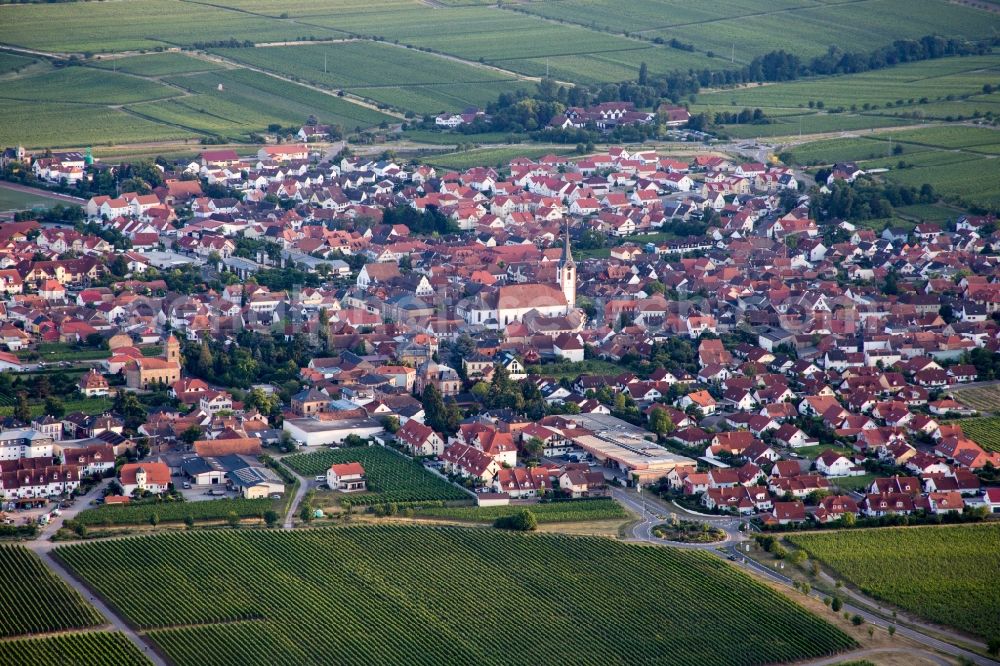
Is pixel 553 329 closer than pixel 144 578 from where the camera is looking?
No

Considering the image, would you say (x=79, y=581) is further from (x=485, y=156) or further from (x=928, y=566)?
(x=485, y=156)

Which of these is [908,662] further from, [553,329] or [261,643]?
[553,329]

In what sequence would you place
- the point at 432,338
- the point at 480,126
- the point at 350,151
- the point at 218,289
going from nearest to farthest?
the point at 432,338
the point at 218,289
the point at 350,151
the point at 480,126

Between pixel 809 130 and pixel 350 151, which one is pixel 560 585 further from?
pixel 809 130

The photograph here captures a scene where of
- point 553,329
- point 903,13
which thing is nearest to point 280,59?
point 903,13

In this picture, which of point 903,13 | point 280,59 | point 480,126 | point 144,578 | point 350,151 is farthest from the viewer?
point 903,13

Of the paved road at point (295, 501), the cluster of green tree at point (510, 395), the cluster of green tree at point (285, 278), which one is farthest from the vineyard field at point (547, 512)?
the cluster of green tree at point (285, 278)

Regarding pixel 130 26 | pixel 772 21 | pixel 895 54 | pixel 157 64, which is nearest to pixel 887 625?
pixel 157 64

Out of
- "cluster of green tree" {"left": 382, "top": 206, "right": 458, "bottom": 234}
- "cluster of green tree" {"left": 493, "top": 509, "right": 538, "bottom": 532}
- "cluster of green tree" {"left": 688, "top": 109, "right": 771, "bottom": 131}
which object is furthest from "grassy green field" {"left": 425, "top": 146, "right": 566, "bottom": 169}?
"cluster of green tree" {"left": 493, "top": 509, "right": 538, "bottom": 532}
